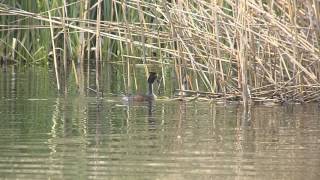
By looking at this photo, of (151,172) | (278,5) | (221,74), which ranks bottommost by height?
(151,172)

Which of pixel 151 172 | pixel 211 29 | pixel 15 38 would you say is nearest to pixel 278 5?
pixel 211 29

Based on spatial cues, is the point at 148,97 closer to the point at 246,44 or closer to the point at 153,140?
the point at 246,44

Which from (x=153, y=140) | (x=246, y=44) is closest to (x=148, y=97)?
(x=246, y=44)

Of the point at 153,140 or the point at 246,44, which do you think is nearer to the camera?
the point at 153,140

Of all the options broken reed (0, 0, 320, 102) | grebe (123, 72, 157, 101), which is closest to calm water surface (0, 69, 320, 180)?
grebe (123, 72, 157, 101)

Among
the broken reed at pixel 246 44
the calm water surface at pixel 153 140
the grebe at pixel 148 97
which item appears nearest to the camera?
the calm water surface at pixel 153 140

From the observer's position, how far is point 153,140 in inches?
263

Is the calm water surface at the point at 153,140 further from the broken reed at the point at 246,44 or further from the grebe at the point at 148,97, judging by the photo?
the broken reed at the point at 246,44

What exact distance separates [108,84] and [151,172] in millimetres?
6022

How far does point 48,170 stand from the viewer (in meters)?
5.45

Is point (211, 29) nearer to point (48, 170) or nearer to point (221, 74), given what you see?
point (221, 74)

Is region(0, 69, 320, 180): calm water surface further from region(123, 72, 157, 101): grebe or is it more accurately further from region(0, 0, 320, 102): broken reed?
region(0, 0, 320, 102): broken reed

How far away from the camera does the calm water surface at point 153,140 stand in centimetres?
546

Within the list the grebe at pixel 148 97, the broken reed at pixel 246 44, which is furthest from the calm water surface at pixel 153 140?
the broken reed at pixel 246 44
